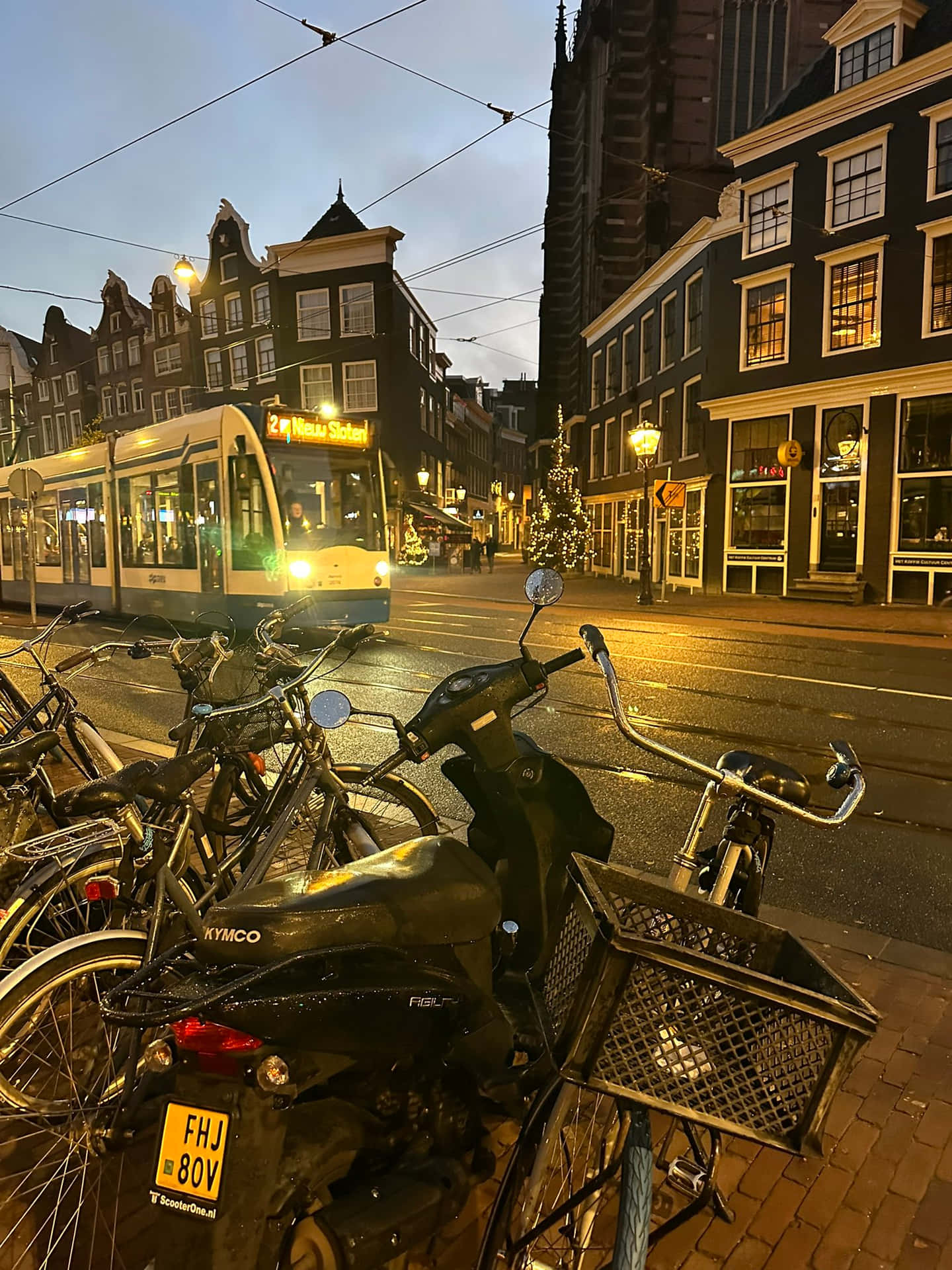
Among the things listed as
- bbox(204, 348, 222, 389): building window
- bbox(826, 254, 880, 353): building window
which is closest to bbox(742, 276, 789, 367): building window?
bbox(826, 254, 880, 353): building window

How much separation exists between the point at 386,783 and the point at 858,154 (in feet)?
71.5

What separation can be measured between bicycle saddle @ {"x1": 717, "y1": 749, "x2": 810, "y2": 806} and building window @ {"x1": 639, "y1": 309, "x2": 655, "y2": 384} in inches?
1121

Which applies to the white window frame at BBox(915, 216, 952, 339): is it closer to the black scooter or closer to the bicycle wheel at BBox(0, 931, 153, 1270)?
the black scooter

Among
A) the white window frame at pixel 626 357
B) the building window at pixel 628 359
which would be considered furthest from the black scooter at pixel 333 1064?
the white window frame at pixel 626 357

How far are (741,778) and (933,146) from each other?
2142 cm

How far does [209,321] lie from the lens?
40250mm

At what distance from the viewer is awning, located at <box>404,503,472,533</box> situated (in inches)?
1455

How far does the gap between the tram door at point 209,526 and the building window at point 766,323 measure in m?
15.2

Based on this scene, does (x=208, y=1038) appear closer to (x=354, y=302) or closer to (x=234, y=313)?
(x=354, y=302)

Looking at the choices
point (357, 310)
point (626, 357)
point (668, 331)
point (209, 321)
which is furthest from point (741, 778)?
point (209, 321)

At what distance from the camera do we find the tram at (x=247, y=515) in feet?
39.7

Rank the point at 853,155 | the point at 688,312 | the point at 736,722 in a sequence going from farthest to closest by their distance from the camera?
the point at 688,312 → the point at 853,155 → the point at 736,722

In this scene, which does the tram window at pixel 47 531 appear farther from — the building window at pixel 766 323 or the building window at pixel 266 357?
the building window at pixel 266 357

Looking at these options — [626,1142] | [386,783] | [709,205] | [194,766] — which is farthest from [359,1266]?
[709,205]
